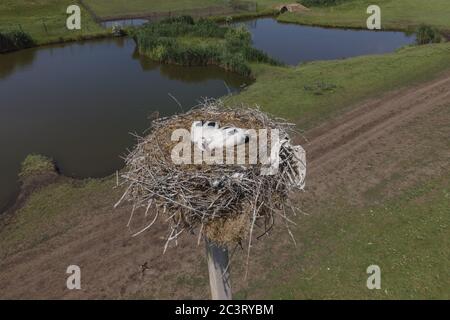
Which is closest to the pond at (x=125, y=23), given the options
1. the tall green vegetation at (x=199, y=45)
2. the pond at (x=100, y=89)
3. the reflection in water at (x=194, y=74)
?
the pond at (x=100, y=89)

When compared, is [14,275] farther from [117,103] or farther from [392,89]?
[392,89]

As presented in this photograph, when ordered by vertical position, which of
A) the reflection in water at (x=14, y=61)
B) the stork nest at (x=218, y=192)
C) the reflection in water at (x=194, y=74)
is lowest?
the stork nest at (x=218, y=192)

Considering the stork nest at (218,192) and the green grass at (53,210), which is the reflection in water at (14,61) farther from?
the stork nest at (218,192)

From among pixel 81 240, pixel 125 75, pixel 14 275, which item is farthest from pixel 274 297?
pixel 125 75

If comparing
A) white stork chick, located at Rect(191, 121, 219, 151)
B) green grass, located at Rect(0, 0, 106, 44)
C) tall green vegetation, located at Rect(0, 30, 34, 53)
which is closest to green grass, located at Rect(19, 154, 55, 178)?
white stork chick, located at Rect(191, 121, 219, 151)

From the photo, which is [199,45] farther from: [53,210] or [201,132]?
[201,132]

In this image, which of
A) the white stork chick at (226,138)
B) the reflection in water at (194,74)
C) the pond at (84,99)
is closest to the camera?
the white stork chick at (226,138)

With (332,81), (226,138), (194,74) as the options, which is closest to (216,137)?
(226,138)
